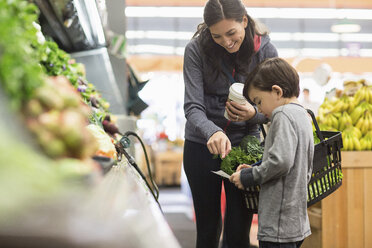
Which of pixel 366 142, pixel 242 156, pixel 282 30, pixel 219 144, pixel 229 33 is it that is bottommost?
pixel 282 30

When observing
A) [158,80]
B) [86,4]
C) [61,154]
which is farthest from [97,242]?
[158,80]

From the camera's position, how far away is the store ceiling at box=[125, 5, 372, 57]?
12.4m

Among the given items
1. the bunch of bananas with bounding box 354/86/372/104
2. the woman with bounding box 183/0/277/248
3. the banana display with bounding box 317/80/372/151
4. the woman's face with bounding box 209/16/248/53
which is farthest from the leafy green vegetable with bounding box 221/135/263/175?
the bunch of bananas with bounding box 354/86/372/104

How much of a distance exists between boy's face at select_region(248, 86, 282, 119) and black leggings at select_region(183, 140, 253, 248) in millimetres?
373

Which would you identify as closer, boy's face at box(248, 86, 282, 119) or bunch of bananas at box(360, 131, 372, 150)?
boy's face at box(248, 86, 282, 119)

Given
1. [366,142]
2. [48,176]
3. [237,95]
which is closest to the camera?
[48,176]

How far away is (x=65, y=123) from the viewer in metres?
0.64

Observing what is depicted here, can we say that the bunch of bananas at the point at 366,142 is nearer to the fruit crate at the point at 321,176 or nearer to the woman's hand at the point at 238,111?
the fruit crate at the point at 321,176

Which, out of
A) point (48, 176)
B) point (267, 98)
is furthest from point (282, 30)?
point (48, 176)

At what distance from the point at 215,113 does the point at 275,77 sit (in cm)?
42

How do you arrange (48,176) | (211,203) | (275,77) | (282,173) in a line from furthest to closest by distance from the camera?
(211,203) → (275,77) → (282,173) → (48,176)

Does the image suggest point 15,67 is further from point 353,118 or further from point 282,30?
point 282,30

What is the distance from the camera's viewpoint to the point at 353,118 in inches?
133

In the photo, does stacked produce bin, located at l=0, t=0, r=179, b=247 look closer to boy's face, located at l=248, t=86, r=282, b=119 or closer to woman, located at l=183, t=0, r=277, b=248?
boy's face, located at l=248, t=86, r=282, b=119
